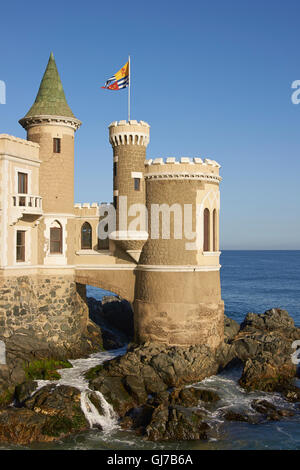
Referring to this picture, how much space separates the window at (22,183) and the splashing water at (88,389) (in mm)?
11231

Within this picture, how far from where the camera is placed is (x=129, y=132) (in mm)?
33750

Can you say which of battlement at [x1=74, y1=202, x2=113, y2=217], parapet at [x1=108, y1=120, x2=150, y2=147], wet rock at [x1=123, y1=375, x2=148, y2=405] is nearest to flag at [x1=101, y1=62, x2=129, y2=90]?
parapet at [x1=108, y1=120, x2=150, y2=147]

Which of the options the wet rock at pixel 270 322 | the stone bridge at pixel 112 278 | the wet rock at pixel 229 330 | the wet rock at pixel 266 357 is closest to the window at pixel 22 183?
the stone bridge at pixel 112 278

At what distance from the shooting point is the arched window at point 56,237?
113 feet

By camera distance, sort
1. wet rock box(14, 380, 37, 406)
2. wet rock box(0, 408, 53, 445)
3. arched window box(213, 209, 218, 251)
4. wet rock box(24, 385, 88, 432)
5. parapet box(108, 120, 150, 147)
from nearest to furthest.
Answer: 1. wet rock box(0, 408, 53, 445)
2. wet rock box(24, 385, 88, 432)
3. wet rock box(14, 380, 37, 406)
4. parapet box(108, 120, 150, 147)
5. arched window box(213, 209, 218, 251)

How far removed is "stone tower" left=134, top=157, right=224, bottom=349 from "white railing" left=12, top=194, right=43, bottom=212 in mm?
7090

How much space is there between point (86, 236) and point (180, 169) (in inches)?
325

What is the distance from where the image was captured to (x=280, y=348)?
110 feet

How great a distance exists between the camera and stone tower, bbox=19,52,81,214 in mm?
33844

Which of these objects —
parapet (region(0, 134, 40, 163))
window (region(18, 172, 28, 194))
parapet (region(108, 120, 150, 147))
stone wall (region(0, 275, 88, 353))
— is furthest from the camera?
parapet (region(108, 120, 150, 147))

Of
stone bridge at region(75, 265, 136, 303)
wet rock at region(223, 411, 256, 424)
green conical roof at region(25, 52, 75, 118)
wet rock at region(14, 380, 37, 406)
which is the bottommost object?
wet rock at region(223, 411, 256, 424)

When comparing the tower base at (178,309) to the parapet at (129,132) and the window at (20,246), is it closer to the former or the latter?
the window at (20,246)

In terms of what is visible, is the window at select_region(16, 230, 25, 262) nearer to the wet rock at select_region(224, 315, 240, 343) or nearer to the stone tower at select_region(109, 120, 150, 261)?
the stone tower at select_region(109, 120, 150, 261)

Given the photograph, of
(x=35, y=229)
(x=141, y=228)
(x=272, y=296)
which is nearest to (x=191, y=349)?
(x=141, y=228)
